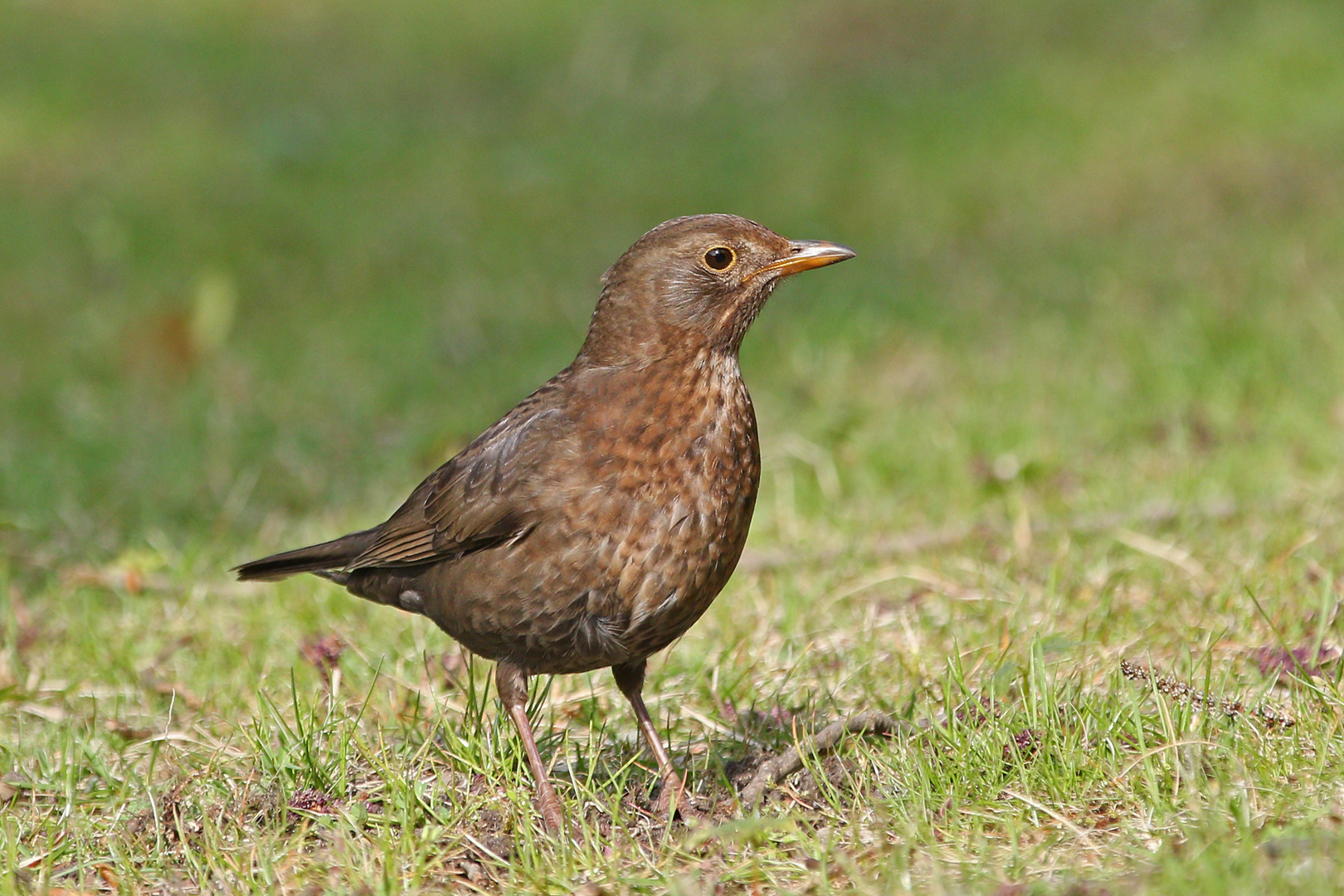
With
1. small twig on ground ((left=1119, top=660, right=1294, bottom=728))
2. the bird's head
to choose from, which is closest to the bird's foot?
the bird's head

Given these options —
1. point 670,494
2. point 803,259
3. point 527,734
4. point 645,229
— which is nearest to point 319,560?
point 527,734

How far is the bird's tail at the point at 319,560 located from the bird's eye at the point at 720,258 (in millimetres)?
1183

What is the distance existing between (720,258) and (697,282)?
91mm

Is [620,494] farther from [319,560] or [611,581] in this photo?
[319,560]

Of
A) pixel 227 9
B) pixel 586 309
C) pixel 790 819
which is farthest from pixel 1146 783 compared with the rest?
pixel 227 9

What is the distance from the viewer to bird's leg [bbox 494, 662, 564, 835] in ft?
11.0

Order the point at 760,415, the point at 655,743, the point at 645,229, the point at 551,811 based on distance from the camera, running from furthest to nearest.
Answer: the point at 645,229 → the point at 760,415 → the point at 655,743 → the point at 551,811

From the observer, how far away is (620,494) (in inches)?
142

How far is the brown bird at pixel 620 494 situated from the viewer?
3.58 m

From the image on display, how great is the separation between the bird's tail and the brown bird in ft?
0.53

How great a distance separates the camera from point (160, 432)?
6988 millimetres

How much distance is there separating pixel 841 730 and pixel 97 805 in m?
1.70

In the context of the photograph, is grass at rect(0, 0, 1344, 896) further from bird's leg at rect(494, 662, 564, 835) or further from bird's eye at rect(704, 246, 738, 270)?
bird's eye at rect(704, 246, 738, 270)

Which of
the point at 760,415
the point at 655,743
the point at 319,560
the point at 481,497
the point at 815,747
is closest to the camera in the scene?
the point at 815,747
